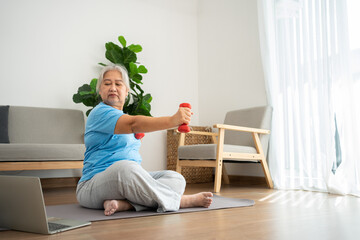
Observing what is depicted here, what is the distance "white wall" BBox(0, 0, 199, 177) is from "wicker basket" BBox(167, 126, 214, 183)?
0.21 meters

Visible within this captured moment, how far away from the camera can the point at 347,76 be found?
2.50m

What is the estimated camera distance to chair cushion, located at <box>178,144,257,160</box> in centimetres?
275

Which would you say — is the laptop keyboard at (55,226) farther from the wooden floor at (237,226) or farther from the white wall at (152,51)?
the white wall at (152,51)

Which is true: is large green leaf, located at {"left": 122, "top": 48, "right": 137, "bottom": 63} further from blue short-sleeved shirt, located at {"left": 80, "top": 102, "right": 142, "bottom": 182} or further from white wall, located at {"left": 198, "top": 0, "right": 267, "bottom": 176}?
blue short-sleeved shirt, located at {"left": 80, "top": 102, "right": 142, "bottom": 182}

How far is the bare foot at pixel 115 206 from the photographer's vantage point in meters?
1.52

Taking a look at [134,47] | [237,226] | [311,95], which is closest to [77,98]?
[134,47]

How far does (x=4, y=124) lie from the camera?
9.45 ft

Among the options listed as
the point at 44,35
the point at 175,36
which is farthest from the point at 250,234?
the point at 175,36

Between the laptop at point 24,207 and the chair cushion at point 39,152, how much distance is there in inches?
51.5

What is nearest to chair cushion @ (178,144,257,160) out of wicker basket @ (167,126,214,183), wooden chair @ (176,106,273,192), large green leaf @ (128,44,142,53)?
wooden chair @ (176,106,273,192)

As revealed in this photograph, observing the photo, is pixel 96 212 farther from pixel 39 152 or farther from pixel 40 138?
pixel 40 138

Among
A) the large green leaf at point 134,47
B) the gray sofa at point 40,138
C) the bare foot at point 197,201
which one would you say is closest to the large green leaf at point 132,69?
the large green leaf at point 134,47

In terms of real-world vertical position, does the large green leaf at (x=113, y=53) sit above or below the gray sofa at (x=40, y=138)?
above

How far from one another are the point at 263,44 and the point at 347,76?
960 millimetres
